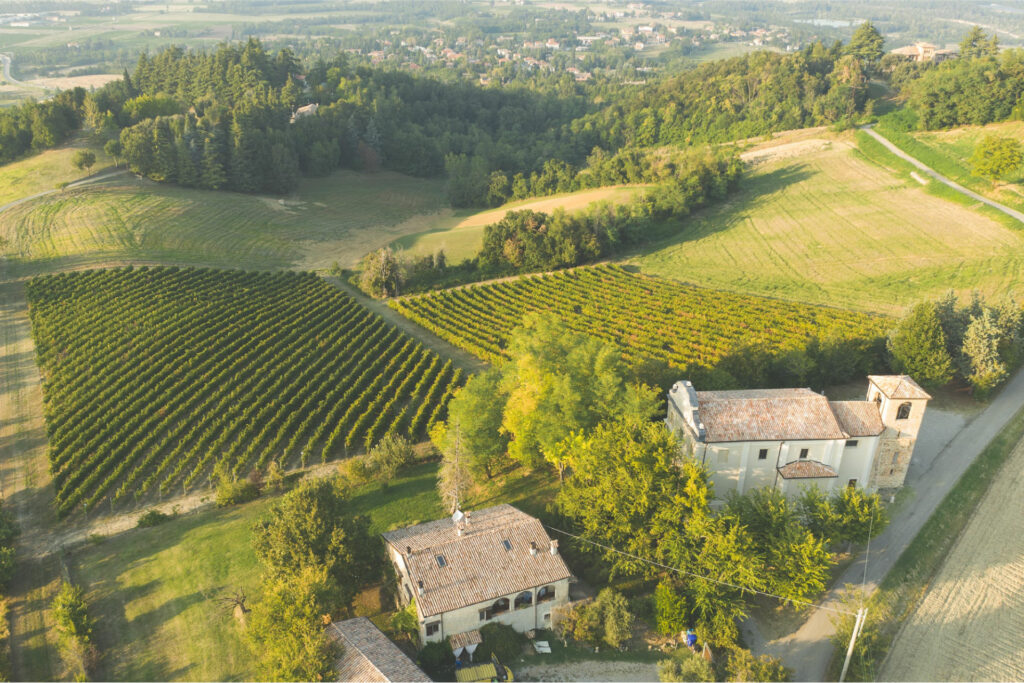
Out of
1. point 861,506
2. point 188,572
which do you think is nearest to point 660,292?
point 861,506

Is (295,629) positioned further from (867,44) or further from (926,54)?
(926,54)

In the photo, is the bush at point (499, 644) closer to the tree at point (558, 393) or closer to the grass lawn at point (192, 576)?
the grass lawn at point (192, 576)

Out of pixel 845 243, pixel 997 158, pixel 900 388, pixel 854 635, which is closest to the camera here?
pixel 854 635

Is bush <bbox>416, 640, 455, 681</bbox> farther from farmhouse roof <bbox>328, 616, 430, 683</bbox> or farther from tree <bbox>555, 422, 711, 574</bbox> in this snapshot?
tree <bbox>555, 422, 711, 574</bbox>

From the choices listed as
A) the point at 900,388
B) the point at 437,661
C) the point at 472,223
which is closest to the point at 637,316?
the point at 900,388

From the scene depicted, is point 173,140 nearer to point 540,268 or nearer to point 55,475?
point 540,268

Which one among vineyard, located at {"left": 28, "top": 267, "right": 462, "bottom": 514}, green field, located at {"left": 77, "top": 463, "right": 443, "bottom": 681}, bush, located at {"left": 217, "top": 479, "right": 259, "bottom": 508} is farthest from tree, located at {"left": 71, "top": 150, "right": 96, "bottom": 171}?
green field, located at {"left": 77, "top": 463, "right": 443, "bottom": 681}
